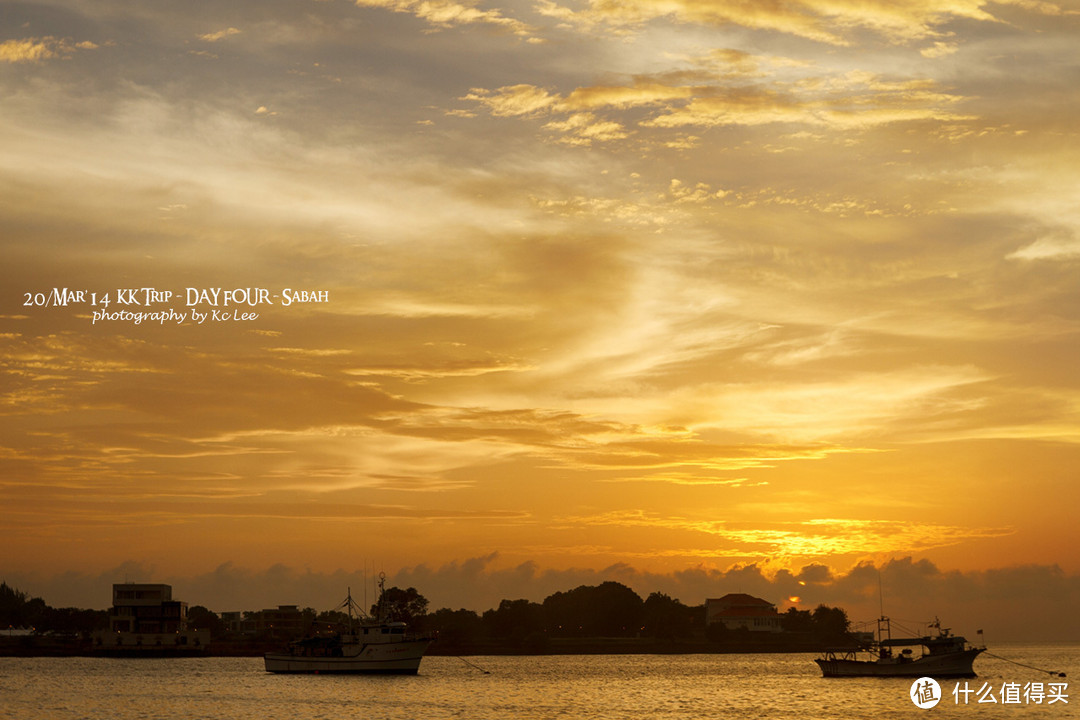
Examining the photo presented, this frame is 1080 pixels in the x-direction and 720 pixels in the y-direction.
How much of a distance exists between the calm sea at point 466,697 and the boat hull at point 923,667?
1.70 meters

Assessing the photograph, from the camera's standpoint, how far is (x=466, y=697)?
128m

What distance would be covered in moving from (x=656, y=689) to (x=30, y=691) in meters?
79.4

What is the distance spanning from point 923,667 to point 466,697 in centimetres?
6418

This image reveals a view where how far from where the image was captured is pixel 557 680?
168 meters

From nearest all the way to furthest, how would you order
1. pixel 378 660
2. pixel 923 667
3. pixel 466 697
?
1. pixel 466 697
2. pixel 923 667
3. pixel 378 660

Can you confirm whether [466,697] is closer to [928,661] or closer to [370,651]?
[370,651]

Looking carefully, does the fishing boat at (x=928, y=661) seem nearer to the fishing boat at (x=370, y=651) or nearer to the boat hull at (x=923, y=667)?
the boat hull at (x=923, y=667)

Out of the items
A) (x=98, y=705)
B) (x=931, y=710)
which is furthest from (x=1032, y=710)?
(x=98, y=705)

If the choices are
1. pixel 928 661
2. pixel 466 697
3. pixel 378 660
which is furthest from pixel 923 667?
pixel 378 660

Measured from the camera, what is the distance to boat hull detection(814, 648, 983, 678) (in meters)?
144

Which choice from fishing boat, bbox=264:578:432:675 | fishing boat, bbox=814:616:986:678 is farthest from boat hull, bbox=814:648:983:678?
fishing boat, bbox=264:578:432:675

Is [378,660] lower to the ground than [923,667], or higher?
higher

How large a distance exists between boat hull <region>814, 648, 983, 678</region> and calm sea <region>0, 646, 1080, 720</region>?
1.70 meters

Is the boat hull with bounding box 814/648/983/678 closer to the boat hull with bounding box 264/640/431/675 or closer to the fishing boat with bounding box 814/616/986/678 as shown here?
the fishing boat with bounding box 814/616/986/678
